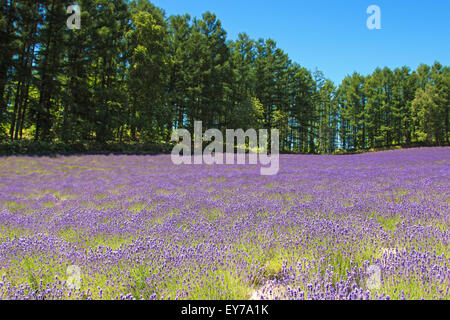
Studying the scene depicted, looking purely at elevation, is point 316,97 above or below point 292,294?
above

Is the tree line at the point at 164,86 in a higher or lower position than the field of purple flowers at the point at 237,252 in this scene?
higher

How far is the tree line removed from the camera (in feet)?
61.7

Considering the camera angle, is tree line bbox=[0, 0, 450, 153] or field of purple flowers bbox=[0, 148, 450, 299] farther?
tree line bbox=[0, 0, 450, 153]

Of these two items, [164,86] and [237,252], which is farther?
[164,86]

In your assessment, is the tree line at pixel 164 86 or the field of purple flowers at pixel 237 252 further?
the tree line at pixel 164 86

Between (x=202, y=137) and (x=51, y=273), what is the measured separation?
26.5 m

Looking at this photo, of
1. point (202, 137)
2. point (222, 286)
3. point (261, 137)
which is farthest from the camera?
point (261, 137)

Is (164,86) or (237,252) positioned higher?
(164,86)

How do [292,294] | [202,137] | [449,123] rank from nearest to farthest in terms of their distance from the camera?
[292,294]
[202,137]
[449,123]

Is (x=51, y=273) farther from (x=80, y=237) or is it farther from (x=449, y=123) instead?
(x=449, y=123)

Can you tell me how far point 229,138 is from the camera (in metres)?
29.5

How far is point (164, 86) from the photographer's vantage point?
2634cm

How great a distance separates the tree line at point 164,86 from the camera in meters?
18.8
